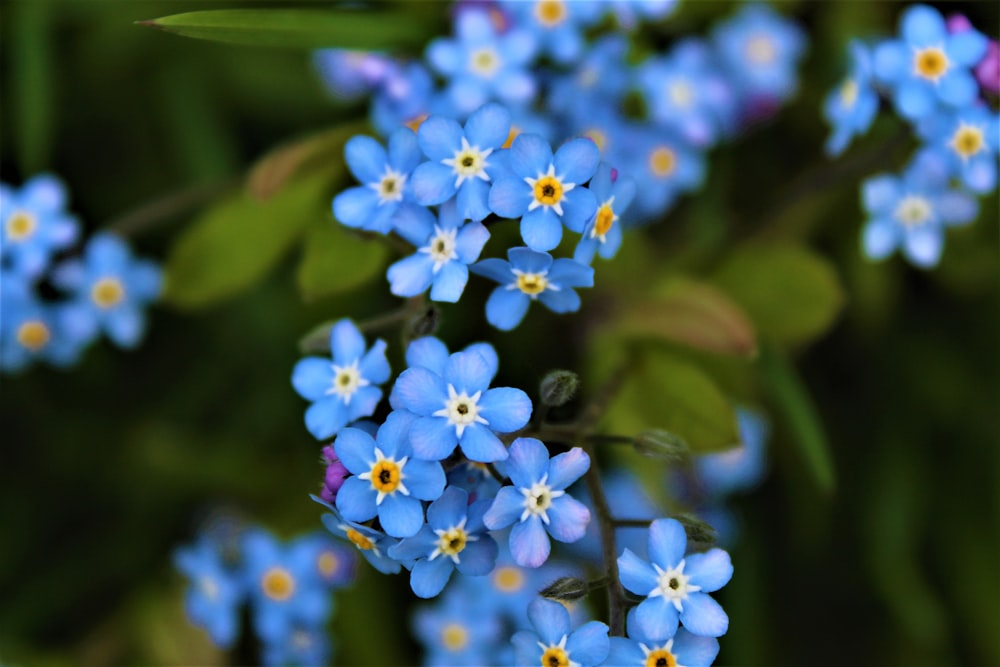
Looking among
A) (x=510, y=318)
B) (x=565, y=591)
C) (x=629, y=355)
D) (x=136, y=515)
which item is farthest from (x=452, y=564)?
(x=136, y=515)

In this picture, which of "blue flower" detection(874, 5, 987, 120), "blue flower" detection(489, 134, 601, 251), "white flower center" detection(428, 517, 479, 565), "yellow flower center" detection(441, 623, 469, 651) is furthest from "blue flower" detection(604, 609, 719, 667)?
"blue flower" detection(874, 5, 987, 120)

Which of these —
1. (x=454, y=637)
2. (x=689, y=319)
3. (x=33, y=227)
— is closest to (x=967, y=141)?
(x=689, y=319)

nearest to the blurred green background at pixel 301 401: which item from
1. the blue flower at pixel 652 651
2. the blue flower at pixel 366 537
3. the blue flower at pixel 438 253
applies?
the blue flower at pixel 438 253

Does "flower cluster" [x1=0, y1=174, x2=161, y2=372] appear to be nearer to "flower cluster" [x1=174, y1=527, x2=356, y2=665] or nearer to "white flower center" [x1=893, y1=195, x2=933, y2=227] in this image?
"flower cluster" [x1=174, y1=527, x2=356, y2=665]

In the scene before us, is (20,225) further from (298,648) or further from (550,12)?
(550,12)

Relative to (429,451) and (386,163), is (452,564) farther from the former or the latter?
(386,163)

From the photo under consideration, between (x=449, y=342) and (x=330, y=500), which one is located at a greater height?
(x=330, y=500)
